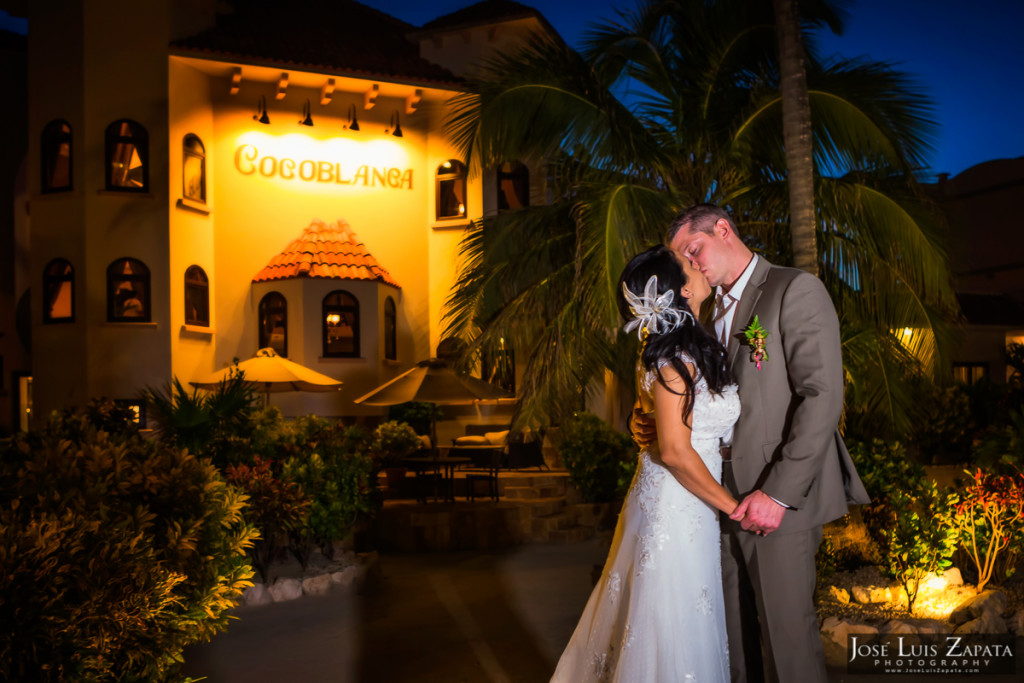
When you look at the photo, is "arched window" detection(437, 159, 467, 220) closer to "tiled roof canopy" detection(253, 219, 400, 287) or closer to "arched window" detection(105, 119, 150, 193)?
"tiled roof canopy" detection(253, 219, 400, 287)

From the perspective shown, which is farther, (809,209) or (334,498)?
(334,498)

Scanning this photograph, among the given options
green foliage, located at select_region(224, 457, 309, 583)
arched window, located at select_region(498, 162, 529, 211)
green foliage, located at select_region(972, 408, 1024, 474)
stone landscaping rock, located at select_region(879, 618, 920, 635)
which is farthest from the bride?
arched window, located at select_region(498, 162, 529, 211)

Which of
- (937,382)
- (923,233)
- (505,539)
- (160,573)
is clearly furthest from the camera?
(505,539)

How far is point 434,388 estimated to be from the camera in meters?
13.7

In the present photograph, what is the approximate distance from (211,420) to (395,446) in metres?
8.63

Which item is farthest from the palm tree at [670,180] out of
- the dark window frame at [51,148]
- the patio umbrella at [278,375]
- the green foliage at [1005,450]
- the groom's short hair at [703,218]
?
the dark window frame at [51,148]

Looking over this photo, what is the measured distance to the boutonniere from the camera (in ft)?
11.5

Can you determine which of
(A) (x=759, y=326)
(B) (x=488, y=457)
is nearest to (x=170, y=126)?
(B) (x=488, y=457)

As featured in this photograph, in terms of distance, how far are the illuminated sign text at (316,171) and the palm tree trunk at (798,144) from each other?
12.5 m

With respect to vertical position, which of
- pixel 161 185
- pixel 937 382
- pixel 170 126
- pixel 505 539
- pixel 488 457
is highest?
pixel 170 126

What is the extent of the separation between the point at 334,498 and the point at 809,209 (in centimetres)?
534

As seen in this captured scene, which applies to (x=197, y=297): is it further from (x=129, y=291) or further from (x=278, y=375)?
(x=278, y=375)

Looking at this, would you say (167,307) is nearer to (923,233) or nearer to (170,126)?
(170,126)

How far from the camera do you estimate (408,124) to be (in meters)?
19.3
